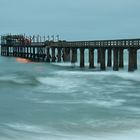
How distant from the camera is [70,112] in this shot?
21094mm

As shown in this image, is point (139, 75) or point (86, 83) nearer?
point (86, 83)

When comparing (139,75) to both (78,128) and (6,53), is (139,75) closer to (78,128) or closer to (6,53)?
(78,128)

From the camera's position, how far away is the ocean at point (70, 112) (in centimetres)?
1678

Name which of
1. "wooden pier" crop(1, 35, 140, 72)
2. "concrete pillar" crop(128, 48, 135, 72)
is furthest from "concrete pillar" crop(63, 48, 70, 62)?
"concrete pillar" crop(128, 48, 135, 72)

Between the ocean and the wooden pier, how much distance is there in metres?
9.70

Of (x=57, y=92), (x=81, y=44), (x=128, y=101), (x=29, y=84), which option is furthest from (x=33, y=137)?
(x=81, y=44)

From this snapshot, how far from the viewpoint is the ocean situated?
1678 cm

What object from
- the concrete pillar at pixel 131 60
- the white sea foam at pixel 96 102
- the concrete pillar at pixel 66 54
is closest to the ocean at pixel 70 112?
the white sea foam at pixel 96 102

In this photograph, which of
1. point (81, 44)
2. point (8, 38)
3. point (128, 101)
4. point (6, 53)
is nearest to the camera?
point (128, 101)

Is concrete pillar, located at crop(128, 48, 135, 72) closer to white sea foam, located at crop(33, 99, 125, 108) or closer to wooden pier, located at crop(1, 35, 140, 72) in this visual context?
wooden pier, located at crop(1, 35, 140, 72)

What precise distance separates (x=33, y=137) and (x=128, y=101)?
30.8 ft

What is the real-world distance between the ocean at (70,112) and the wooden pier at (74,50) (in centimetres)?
970

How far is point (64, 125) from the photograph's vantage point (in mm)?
18359

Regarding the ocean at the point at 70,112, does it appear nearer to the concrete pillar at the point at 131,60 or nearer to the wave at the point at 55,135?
the wave at the point at 55,135
